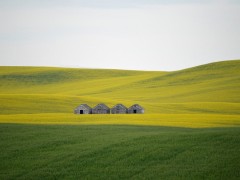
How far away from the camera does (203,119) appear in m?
37.4

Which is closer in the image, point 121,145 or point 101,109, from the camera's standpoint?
point 121,145

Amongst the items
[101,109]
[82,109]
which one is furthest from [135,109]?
[82,109]

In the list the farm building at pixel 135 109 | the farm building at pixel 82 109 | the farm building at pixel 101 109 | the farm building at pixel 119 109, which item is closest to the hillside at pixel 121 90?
the farm building at pixel 135 109

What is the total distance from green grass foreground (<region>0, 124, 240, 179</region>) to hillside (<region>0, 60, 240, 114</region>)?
78.2ft

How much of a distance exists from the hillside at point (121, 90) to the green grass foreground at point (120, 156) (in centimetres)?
2383

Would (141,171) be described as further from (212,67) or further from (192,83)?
(212,67)

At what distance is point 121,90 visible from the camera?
77312mm

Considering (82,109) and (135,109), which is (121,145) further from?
(135,109)

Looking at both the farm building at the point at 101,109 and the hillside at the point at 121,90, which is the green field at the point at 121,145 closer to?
the hillside at the point at 121,90

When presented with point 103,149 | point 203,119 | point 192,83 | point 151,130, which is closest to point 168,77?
point 192,83

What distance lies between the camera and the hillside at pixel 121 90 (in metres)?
52.6

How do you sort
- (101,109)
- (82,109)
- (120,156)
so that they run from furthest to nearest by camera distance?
(101,109)
(82,109)
(120,156)

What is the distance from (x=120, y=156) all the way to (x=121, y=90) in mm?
55704

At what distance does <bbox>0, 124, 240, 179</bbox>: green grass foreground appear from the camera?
1941 centimetres
